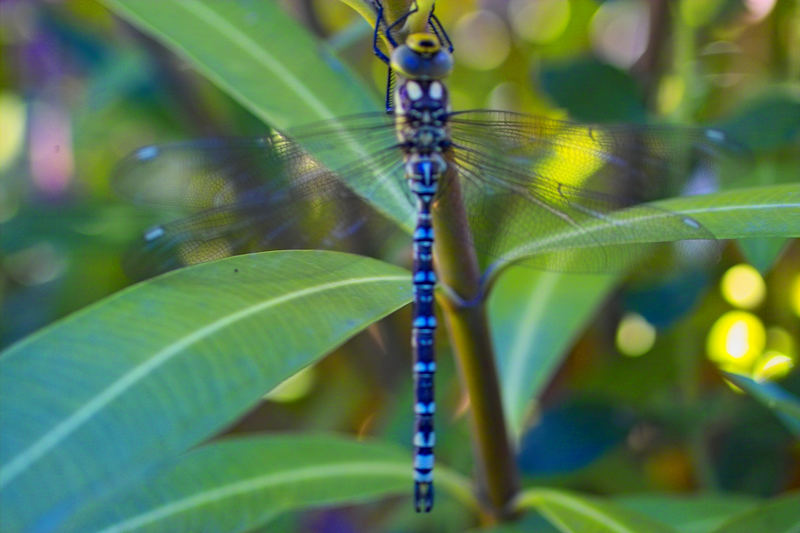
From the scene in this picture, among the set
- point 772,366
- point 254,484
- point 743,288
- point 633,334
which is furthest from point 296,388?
point 772,366

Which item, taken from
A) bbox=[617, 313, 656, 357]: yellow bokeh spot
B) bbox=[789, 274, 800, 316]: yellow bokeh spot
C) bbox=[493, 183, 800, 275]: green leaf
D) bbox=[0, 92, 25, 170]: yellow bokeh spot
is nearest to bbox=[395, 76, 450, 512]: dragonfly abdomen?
bbox=[493, 183, 800, 275]: green leaf

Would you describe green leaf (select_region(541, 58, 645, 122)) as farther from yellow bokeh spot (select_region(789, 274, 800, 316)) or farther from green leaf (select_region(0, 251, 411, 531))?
green leaf (select_region(0, 251, 411, 531))

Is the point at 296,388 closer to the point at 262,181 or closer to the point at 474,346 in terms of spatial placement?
the point at 262,181

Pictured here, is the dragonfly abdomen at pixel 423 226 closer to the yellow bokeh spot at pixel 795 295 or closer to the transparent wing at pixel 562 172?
the transparent wing at pixel 562 172

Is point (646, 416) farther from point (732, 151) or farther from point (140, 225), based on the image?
point (140, 225)

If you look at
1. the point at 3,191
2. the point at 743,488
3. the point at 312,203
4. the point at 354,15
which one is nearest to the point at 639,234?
the point at 312,203

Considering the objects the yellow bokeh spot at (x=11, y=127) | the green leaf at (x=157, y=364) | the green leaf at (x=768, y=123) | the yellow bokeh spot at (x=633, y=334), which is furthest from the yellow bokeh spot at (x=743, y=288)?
the yellow bokeh spot at (x=11, y=127)

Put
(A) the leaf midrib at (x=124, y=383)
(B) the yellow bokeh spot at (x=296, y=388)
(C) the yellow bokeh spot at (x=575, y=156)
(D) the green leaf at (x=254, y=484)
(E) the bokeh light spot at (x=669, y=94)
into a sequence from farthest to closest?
(B) the yellow bokeh spot at (x=296, y=388), (E) the bokeh light spot at (x=669, y=94), (C) the yellow bokeh spot at (x=575, y=156), (D) the green leaf at (x=254, y=484), (A) the leaf midrib at (x=124, y=383)
